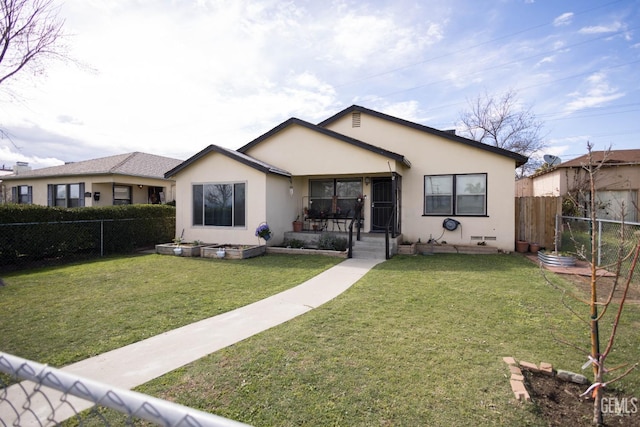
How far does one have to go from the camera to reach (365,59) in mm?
15000

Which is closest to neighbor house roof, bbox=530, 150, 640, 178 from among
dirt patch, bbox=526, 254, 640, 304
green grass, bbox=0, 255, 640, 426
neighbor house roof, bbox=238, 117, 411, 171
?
dirt patch, bbox=526, 254, 640, 304

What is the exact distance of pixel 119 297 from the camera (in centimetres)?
589

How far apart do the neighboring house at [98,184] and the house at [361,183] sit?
22.0ft

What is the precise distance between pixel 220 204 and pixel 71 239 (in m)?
4.74

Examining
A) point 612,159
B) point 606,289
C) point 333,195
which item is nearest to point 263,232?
point 333,195

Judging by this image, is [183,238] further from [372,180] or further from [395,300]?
[395,300]

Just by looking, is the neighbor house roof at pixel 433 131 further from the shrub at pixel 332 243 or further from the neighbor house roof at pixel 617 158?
the neighbor house roof at pixel 617 158

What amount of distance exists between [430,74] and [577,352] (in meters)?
18.2

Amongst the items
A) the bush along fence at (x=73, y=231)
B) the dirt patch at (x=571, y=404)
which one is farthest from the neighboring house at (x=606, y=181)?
the bush along fence at (x=73, y=231)

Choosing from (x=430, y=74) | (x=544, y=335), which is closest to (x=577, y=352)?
(x=544, y=335)

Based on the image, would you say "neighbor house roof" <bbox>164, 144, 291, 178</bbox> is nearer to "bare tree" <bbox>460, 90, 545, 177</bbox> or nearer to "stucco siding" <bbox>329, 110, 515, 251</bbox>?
"stucco siding" <bbox>329, 110, 515, 251</bbox>

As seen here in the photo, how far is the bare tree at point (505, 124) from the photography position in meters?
25.6

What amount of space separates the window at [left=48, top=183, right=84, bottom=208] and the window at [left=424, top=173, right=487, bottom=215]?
59.6 ft

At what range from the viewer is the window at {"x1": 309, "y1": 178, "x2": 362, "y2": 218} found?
12.7m
